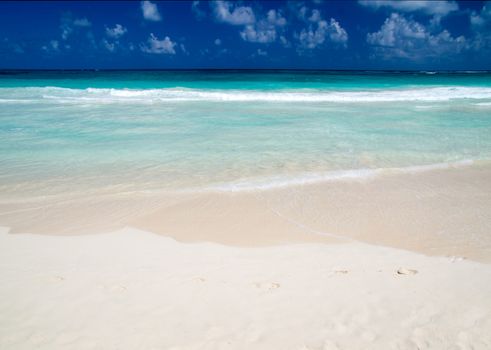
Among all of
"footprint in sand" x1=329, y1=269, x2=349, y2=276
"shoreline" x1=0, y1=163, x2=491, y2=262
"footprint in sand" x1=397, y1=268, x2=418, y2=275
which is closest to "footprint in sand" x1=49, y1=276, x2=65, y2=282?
"shoreline" x1=0, y1=163, x2=491, y2=262

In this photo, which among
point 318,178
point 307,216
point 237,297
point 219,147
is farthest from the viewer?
point 219,147

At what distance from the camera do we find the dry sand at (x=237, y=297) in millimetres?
2871

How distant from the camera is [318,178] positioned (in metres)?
6.80

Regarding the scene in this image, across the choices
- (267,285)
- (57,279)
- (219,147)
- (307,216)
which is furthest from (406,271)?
(219,147)

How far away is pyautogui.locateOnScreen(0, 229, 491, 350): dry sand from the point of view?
287 cm

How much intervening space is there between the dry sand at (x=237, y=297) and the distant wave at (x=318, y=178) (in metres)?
2.04

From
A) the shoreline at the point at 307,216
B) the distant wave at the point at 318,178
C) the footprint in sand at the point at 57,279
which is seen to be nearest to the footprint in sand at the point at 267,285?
the shoreline at the point at 307,216

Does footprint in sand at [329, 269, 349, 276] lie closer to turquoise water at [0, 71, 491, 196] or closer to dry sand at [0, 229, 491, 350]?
dry sand at [0, 229, 491, 350]

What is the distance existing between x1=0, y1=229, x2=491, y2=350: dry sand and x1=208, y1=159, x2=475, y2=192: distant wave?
204 cm

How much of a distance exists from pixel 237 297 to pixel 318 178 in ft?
12.6

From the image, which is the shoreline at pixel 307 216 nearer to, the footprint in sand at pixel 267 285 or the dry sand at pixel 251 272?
the dry sand at pixel 251 272

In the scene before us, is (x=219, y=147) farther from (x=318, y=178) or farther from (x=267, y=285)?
(x=267, y=285)

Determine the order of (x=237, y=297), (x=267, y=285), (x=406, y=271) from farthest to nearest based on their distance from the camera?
(x=406, y=271) → (x=267, y=285) → (x=237, y=297)

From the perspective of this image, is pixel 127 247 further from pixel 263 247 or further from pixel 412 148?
pixel 412 148
